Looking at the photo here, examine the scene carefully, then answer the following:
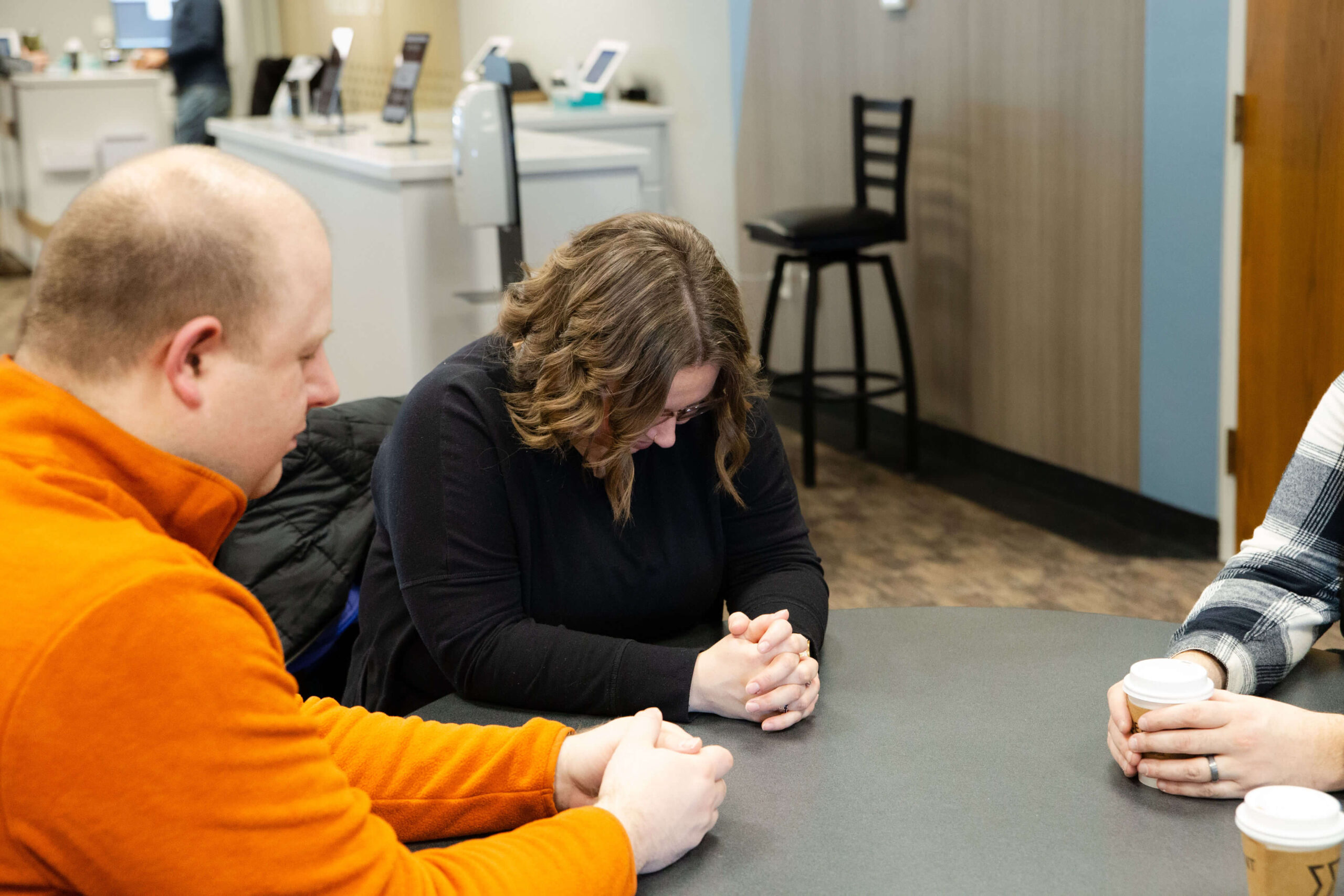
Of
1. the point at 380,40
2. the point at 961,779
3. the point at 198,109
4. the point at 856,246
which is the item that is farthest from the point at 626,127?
the point at 961,779

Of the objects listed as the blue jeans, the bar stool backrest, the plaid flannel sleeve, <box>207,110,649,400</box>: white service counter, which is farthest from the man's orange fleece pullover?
the blue jeans

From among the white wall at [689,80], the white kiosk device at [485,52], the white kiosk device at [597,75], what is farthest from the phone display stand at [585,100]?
the white kiosk device at [485,52]

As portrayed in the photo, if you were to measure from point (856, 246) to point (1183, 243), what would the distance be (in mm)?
1028

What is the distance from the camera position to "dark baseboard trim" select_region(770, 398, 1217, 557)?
3.60 m

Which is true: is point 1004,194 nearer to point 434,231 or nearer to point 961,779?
point 434,231

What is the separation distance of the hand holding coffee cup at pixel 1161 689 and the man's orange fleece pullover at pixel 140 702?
22.4 inches

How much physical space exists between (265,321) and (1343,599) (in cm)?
108

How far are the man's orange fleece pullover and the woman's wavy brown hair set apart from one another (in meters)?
0.58

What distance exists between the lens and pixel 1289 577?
1.33 meters

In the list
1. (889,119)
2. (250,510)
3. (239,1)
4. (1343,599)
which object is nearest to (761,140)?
(889,119)

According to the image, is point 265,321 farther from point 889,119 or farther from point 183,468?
point 889,119

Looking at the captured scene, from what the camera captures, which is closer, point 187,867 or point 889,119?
point 187,867

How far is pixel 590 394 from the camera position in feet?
4.57

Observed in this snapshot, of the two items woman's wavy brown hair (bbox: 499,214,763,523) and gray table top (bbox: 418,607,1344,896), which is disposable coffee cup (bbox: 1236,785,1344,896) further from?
woman's wavy brown hair (bbox: 499,214,763,523)
